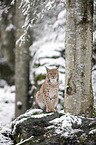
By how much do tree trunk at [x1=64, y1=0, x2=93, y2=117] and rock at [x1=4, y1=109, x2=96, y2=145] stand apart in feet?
1.29

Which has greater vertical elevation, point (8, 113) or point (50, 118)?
point (50, 118)

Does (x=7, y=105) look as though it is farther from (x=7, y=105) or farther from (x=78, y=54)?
(x=78, y=54)

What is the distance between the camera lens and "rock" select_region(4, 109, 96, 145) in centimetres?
269

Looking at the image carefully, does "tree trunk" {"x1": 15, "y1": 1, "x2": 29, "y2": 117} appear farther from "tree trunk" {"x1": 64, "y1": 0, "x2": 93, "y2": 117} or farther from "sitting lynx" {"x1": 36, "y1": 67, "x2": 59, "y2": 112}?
→ "tree trunk" {"x1": 64, "y1": 0, "x2": 93, "y2": 117}

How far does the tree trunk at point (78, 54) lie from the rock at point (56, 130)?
0.39 metres

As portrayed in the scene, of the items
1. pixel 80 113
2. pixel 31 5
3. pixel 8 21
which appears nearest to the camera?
pixel 80 113

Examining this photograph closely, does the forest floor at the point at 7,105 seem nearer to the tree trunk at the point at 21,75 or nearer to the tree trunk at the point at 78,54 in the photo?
the tree trunk at the point at 21,75

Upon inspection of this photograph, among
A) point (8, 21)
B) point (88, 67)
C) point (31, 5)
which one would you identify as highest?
point (8, 21)

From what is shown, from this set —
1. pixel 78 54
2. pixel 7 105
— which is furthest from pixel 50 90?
pixel 7 105

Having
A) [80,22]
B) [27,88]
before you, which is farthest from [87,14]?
[27,88]

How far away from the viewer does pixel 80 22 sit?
3.21 meters

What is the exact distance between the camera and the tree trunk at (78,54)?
10.5 feet

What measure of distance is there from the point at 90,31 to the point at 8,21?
9.09 meters

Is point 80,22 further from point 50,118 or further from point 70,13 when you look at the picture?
point 50,118
